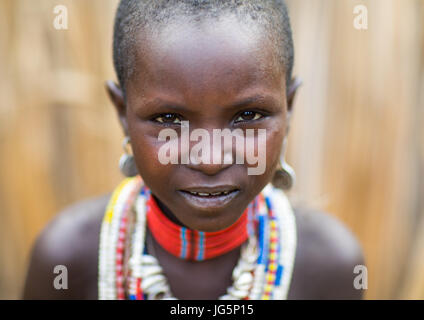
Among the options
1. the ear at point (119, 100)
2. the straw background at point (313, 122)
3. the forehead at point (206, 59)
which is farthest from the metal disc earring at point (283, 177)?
the straw background at point (313, 122)

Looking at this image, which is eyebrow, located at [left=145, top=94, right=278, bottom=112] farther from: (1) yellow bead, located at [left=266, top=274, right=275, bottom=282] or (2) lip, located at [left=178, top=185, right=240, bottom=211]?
(1) yellow bead, located at [left=266, top=274, right=275, bottom=282]

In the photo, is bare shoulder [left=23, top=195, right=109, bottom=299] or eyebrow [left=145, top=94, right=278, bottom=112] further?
bare shoulder [left=23, top=195, right=109, bottom=299]

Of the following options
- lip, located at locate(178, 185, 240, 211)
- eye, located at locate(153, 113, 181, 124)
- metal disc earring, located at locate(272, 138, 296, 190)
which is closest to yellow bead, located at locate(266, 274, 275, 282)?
metal disc earring, located at locate(272, 138, 296, 190)

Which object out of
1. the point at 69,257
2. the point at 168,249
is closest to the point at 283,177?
the point at 168,249

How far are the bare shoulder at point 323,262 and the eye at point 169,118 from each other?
690mm

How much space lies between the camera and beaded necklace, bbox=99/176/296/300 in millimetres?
1569

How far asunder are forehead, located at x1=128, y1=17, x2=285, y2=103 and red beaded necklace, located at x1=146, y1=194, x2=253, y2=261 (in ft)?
1.57

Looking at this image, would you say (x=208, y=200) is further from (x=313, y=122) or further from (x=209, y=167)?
(x=313, y=122)

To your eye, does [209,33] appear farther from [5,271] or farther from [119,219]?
[5,271]

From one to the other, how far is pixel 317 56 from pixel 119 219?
1338mm

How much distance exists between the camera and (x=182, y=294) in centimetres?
158

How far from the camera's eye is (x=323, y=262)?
5.59 ft
